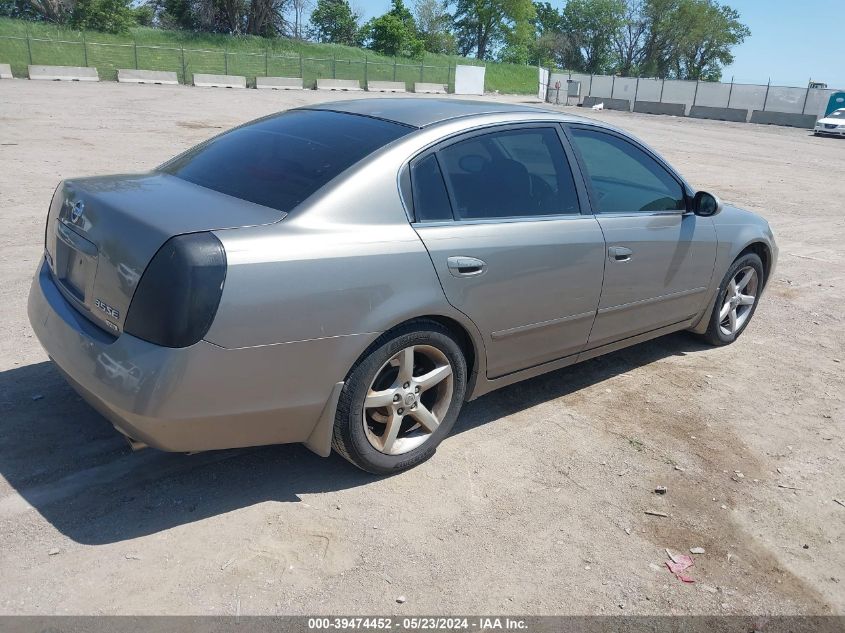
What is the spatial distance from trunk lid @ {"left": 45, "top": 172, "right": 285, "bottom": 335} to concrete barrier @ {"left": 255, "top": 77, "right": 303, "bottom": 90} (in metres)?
38.3

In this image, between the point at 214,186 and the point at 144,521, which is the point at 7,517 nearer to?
the point at 144,521

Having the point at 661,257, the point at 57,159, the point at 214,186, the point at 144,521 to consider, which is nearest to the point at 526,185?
the point at 661,257

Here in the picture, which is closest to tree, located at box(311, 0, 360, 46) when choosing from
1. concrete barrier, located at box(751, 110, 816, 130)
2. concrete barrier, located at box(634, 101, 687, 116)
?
concrete barrier, located at box(634, 101, 687, 116)

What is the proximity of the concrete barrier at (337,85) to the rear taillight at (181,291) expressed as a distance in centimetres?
4237

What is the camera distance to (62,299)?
3361 millimetres

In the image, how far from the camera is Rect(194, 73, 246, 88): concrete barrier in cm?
3762

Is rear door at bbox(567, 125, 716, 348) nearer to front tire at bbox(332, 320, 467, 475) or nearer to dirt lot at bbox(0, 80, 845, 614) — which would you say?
dirt lot at bbox(0, 80, 845, 614)

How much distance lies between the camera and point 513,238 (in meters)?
3.78

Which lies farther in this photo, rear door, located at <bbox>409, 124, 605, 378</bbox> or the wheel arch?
the wheel arch

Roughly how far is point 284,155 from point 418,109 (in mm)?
805

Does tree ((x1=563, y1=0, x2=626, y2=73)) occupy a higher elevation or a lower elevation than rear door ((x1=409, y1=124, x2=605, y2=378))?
higher

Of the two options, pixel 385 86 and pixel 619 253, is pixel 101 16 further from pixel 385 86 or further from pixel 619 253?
pixel 619 253

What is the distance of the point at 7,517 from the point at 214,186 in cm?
167

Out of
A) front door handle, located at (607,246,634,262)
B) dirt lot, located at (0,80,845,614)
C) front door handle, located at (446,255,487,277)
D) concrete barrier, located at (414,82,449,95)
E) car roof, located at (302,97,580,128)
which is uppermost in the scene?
car roof, located at (302,97,580,128)
